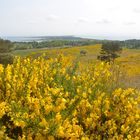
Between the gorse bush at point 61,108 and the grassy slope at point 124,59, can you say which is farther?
the grassy slope at point 124,59

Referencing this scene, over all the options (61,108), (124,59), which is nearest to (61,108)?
(61,108)

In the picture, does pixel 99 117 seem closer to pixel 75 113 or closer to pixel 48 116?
pixel 75 113

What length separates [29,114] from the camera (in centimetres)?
427

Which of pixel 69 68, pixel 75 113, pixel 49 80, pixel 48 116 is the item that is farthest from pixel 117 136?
pixel 69 68

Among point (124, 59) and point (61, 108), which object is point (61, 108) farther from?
point (124, 59)

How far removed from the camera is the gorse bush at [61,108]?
4039 mm

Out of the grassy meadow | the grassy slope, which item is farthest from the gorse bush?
the grassy slope

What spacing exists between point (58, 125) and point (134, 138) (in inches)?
42.4

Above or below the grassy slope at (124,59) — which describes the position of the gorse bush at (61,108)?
above

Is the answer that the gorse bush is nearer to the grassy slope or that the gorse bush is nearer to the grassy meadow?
the grassy meadow

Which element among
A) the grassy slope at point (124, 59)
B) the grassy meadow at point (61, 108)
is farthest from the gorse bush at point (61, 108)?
the grassy slope at point (124, 59)

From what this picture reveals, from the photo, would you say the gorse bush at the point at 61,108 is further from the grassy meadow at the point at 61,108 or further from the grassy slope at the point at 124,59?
the grassy slope at the point at 124,59

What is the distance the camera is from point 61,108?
165 inches

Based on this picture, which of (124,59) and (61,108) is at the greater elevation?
(61,108)
